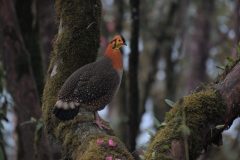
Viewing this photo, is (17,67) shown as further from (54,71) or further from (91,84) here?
(91,84)

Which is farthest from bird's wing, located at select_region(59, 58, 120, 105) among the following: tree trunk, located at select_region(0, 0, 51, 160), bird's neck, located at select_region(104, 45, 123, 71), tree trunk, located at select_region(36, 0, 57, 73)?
tree trunk, located at select_region(36, 0, 57, 73)

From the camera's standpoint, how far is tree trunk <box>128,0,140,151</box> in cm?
641

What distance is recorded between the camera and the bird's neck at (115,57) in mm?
4382

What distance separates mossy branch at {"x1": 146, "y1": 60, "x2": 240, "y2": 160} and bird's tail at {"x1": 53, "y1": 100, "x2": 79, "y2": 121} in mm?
602

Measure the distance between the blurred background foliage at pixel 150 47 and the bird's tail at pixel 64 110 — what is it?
2.09 meters

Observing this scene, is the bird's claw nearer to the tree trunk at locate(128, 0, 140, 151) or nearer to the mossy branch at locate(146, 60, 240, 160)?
the mossy branch at locate(146, 60, 240, 160)

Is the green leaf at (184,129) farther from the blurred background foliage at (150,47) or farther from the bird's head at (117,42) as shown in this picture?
the blurred background foliage at (150,47)

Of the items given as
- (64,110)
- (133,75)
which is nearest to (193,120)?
(64,110)

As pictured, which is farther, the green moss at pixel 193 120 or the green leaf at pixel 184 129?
the green moss at pixel 193 120

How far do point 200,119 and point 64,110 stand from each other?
2.84ft

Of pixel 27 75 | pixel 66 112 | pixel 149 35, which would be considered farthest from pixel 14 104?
pixel 149 35

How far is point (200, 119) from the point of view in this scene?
3.19 meters

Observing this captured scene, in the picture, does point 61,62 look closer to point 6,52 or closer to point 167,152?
point 167,152

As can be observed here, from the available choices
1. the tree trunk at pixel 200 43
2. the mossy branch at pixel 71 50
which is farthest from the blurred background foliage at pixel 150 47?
the mossy branch at pixel 71 50
